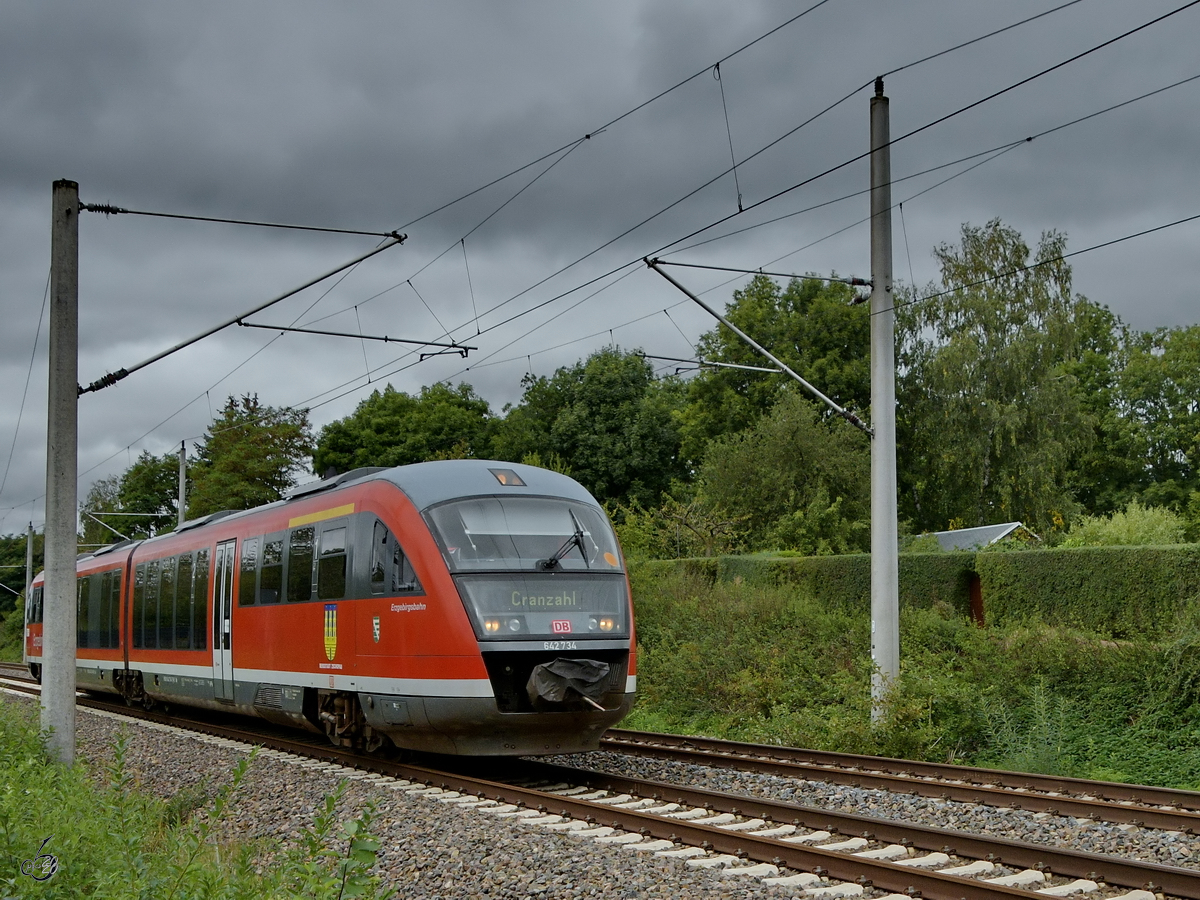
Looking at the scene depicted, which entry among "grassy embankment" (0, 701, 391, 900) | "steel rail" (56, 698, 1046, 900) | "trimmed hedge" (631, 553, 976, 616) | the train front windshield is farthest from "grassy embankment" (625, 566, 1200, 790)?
"grassy embankment" (0, 701, 391, 900)

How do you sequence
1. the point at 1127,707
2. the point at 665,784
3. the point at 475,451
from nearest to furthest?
the point at 665,784 < the point at 1127,707 < the point at 475,451

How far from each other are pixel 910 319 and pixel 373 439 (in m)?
33.4

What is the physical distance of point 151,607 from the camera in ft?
69.2

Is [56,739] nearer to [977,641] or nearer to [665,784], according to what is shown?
[665,784]

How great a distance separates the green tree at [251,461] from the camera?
59.2 m

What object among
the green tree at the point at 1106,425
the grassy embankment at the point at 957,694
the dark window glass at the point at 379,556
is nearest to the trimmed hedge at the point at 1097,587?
the grassy embankment at the point at 957,694

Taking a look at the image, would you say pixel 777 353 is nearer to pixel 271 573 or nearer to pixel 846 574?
pixel 846 574

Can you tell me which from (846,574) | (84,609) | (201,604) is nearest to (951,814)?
(201,604)

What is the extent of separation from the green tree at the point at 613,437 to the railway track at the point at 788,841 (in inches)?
1778

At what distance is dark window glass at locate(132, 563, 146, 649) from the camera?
2159 centimetres

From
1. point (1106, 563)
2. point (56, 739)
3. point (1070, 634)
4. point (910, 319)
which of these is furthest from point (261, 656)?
point (910, 319)

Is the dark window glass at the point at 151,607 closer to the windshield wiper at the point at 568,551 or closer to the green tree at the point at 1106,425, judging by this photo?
the windshield wiper at the point at 568,551

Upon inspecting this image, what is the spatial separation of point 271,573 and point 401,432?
180ft

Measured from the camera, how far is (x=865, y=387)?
169 feet
